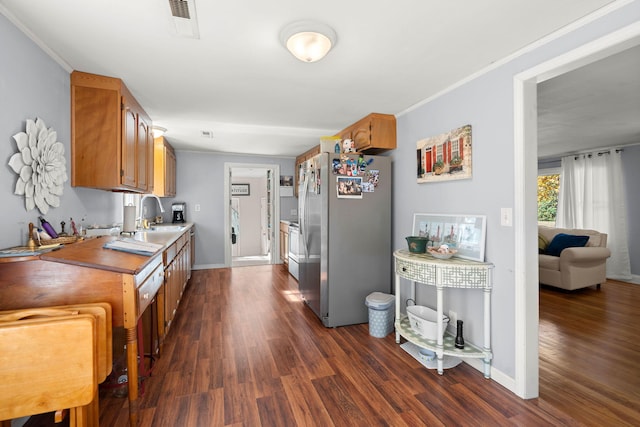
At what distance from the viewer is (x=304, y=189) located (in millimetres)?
3510

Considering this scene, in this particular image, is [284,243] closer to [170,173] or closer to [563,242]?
[170,173]

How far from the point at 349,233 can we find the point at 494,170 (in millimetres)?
1428

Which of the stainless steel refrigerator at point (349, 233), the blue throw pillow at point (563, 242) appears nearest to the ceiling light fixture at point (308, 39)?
the stainless steel refrigerator at point (349, 233)

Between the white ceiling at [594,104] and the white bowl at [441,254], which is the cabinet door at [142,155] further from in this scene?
the white ceiling at [594,104]

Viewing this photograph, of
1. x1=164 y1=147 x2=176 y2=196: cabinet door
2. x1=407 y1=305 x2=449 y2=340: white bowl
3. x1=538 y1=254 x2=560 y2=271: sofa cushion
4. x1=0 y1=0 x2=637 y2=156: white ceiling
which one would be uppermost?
x1=0 y1=0 x2=637 y2=156: white ceiling

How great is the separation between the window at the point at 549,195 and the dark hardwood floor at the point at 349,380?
351 centimetres

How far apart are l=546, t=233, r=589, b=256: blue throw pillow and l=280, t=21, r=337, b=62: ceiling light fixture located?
4.86m

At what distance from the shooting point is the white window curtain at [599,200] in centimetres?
496

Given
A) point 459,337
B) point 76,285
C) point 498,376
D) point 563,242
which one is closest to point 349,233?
point 459,337

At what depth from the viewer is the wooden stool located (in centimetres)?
115

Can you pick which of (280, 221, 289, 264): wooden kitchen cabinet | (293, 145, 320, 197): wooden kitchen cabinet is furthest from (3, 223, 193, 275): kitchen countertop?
(280, 221, 289, 264): wooden kitchen cabinet

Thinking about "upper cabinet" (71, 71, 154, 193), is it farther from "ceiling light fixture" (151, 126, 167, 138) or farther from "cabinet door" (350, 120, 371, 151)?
"cabinet door" (350, 120, 371, 151)

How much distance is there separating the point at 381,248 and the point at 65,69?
10.3 feet

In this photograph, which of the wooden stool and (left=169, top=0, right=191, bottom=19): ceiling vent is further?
(left=169, top=0, right=191, bottom=19): ceiling vent
